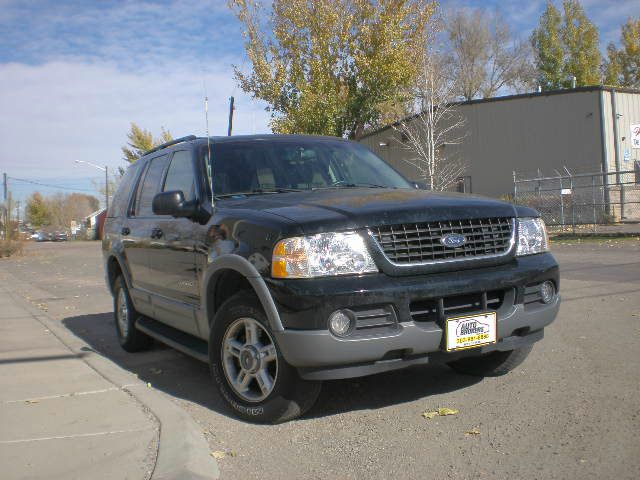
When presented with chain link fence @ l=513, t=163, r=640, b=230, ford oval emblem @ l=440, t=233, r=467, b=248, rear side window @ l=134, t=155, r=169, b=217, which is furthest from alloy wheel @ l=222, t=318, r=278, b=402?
chain link fence @ l=513, t=163, r=640, b=230

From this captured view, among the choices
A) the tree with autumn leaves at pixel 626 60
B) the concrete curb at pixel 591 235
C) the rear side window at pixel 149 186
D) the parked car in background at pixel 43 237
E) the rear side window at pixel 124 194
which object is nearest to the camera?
the rear side window at pixel 149 186

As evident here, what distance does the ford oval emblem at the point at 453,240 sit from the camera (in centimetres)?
394

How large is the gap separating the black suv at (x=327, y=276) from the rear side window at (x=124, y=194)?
170cm

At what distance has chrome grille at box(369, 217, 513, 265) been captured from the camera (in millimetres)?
3818

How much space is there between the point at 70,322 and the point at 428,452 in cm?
659

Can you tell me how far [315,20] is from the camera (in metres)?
26.9

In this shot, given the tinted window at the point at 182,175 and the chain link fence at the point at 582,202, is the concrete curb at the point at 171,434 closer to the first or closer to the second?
the tinted window at the point at 182,175

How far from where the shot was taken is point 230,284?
448cm

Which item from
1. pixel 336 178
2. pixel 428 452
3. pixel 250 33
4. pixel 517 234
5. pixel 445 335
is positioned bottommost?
pixel 428 452

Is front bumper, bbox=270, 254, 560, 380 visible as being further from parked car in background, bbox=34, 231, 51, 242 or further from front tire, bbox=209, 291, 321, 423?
parked car in background, bbox=34, 231, 51, 242

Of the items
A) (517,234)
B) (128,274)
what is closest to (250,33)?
(128,274)

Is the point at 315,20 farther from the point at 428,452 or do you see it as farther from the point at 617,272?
the point at 428,452

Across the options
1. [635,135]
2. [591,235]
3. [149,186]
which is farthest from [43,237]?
[149,186]

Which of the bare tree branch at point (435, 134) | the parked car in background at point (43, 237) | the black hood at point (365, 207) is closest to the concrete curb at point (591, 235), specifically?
the bare tree branch at point (435, 134)
